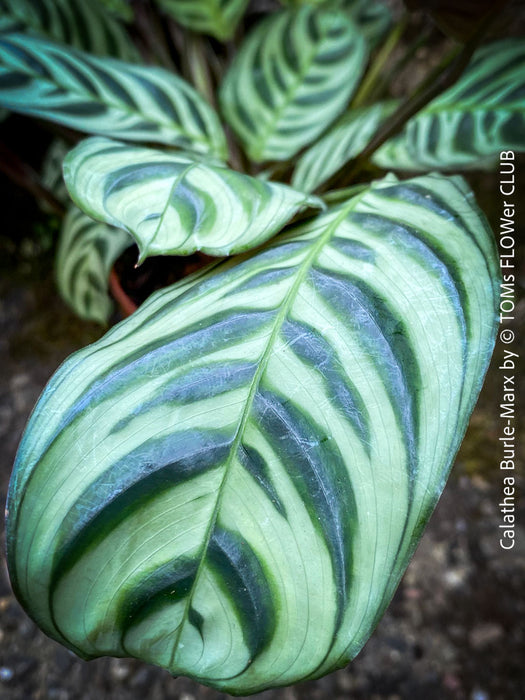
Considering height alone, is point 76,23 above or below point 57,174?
above

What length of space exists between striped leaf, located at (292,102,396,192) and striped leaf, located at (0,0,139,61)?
1.64 ft

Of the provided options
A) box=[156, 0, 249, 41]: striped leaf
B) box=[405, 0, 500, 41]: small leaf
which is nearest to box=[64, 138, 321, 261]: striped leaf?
box=[405, 0, 500, 41]: small leaf

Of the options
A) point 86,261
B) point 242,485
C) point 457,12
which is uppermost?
point 457,12

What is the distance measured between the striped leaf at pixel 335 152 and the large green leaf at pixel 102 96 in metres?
0.17

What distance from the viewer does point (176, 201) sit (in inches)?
23.2

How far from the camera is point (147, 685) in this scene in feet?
3.01

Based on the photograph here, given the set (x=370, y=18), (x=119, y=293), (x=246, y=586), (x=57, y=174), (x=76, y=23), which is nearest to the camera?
(x=246, y=586)

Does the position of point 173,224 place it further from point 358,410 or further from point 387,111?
point 387,111

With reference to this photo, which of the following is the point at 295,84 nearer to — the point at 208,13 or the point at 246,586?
the point at 208,13

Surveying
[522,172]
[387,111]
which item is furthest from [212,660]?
[522,172]

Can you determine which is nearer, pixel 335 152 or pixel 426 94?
pixel 426 94

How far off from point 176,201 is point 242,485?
1.03ft

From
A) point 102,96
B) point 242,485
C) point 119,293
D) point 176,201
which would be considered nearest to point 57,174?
point 102,96

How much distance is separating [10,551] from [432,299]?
0.49m
